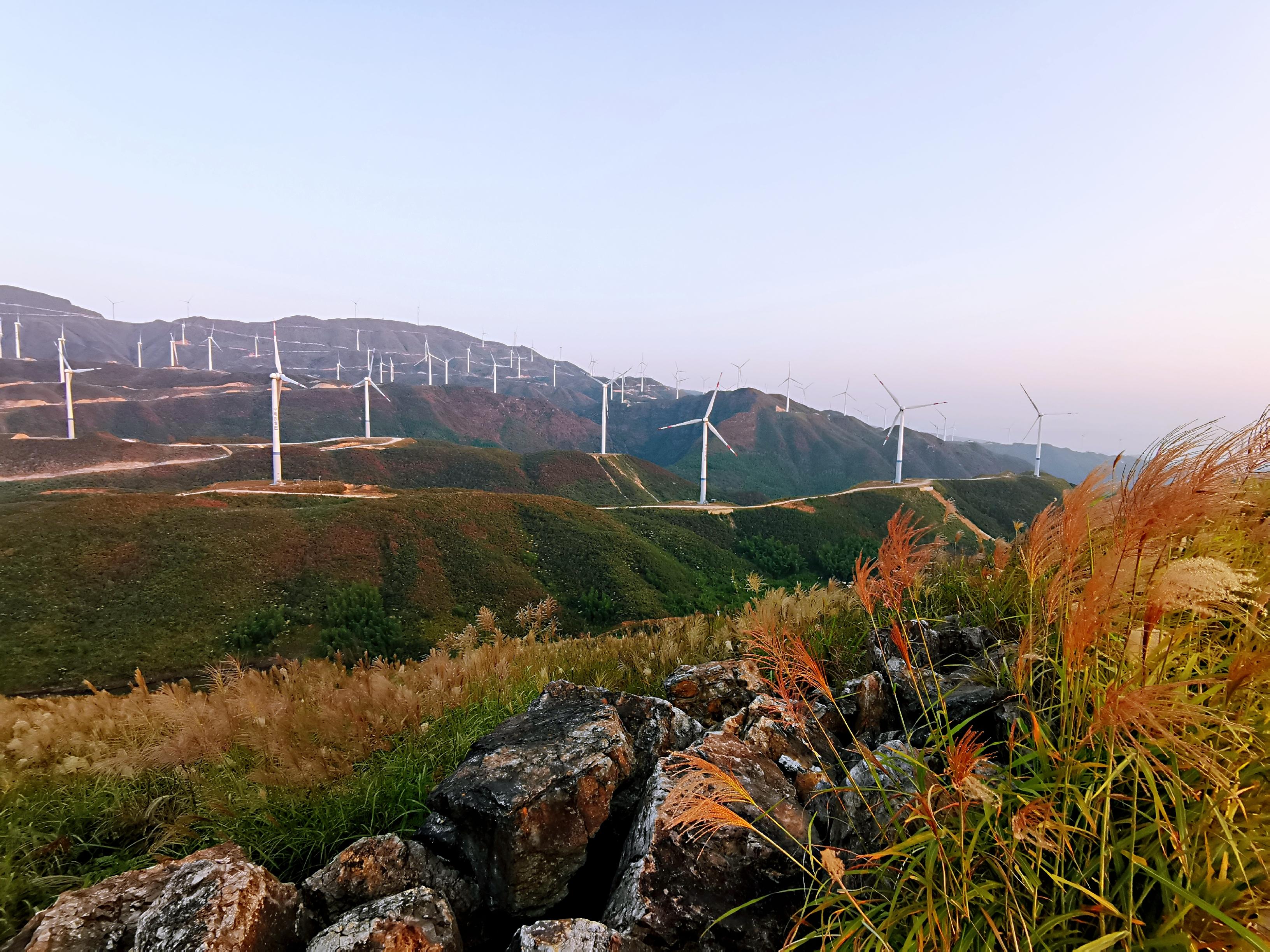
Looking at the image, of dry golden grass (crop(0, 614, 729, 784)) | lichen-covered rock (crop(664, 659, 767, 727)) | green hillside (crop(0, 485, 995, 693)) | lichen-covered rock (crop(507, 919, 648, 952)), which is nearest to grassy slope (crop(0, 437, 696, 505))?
green hillside (crop(0, 485, 995, 693))

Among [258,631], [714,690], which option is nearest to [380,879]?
[714,690]

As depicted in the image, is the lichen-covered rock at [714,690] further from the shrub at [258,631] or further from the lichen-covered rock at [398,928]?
the shrub at [258,631]

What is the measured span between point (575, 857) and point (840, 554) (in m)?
88.2

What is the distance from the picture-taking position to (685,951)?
10.8ft

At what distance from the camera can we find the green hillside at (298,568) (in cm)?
4112

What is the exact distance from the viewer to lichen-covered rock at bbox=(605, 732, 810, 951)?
10.8ft

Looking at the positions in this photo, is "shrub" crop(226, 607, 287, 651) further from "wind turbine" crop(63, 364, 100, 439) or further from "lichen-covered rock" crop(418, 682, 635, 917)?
"wind turbine" crop(63, 364, 100, 439)

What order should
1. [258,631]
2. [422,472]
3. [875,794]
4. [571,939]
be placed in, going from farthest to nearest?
[422,472], [258,631], [875,794], [571,939]

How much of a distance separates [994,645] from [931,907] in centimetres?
395

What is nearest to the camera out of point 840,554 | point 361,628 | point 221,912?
point 221,912

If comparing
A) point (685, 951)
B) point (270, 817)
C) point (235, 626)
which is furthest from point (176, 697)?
point (235, 626)

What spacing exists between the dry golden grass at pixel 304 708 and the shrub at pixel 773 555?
74.1m

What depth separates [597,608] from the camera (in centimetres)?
5803

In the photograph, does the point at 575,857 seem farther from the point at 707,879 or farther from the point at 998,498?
the point at 998,498
